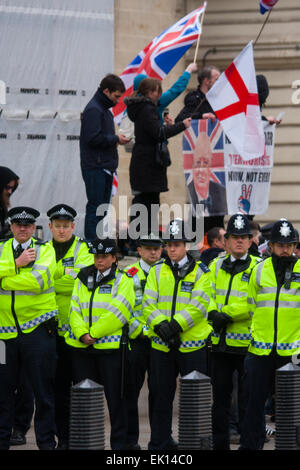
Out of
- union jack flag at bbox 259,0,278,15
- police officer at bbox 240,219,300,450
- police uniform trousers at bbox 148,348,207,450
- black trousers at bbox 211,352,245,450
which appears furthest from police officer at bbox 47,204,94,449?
union jack flag at bbox 259,0,278,15

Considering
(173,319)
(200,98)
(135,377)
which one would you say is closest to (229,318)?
(173,319)

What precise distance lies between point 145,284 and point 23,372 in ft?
4.66

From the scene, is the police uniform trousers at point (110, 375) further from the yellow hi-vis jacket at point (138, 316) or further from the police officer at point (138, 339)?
the yellow hi-vis jacket at point (138, 316)

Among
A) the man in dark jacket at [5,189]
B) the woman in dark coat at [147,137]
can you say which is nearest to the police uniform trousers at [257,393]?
the man in dark jacket at [5,189]

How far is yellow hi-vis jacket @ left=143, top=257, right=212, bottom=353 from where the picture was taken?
10164 millimetres

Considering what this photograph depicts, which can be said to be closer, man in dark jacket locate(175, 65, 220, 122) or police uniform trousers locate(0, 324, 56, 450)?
police uniform trousers locate(0, 324, 56, 450)

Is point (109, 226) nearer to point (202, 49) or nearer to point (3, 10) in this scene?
point (3, 10)

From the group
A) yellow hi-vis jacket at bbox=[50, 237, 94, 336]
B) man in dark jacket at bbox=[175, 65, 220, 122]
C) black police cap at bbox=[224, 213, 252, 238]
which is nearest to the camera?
yellow hi-vis jacket at bbox=[50, 237, 94, 336]

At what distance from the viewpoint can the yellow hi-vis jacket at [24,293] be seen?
A: 9891 mm

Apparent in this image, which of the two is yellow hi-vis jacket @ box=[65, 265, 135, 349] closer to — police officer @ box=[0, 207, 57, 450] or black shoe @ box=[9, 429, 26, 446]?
police officer @ box=[0, 207, 57, 450]

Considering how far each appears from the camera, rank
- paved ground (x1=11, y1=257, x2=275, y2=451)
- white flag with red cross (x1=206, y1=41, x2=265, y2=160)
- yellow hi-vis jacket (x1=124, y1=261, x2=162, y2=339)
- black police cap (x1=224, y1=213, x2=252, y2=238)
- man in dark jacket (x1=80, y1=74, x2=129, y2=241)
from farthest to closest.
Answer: white flag with red cross (x1=206, y1=41, x2=265, y2=160)
man in dark jacket (x1=80, y1=74, x2=129, y2=241)
paved ground (x1=11, y1=257, x2=275, y2=451)
yellow hi-vis jacket (x1=124, y1=261, x2=162, y2=339)
black police cap (x1=224, y1=213, x2=252, y2=238)

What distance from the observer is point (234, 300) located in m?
10.7

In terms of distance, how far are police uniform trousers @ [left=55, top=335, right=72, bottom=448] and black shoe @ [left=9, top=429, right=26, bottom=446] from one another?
0.60 meters

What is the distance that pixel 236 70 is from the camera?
43.5ft
